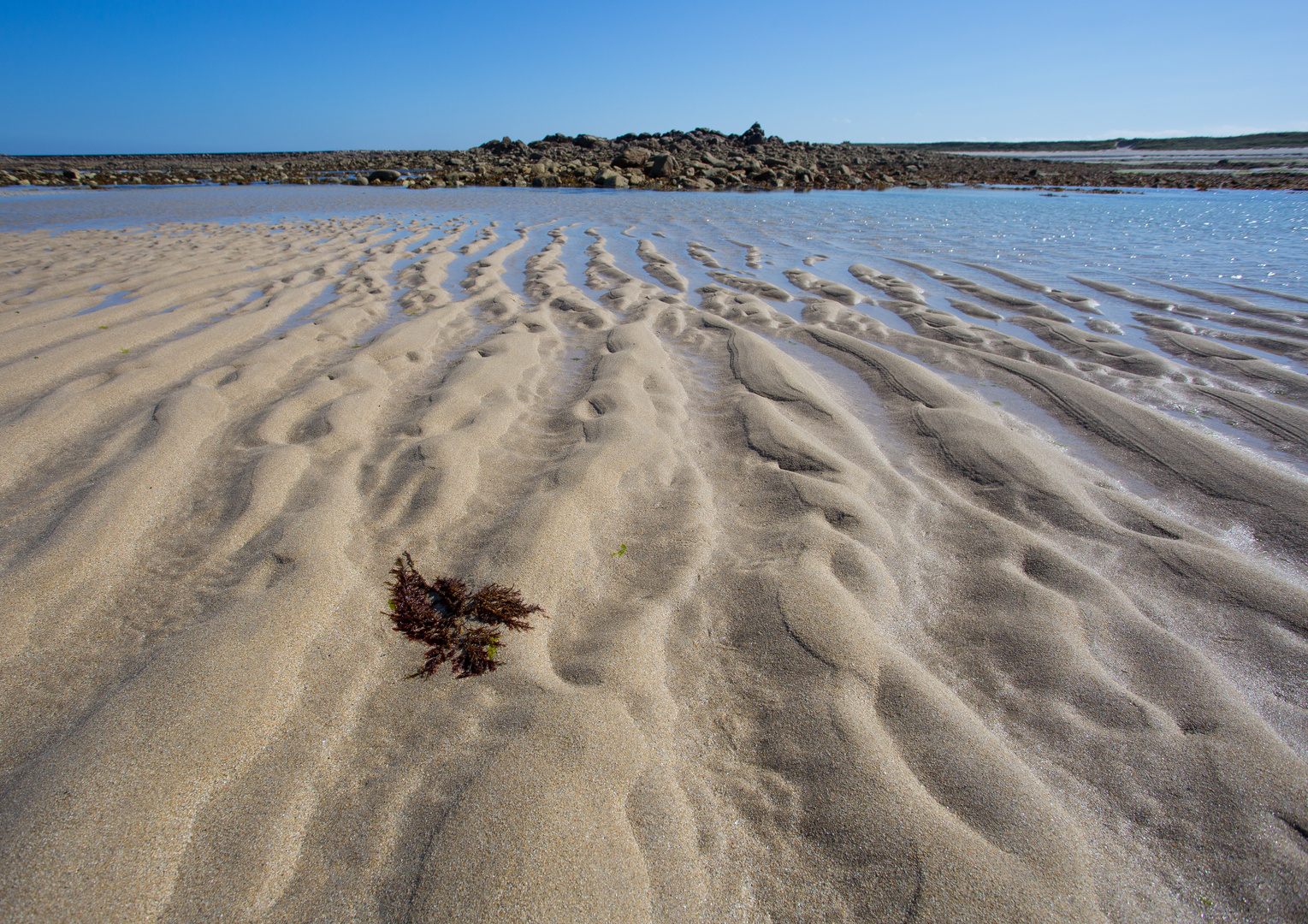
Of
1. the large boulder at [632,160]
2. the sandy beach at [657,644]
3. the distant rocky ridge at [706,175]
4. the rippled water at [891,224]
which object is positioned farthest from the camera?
the large boulder at [632,160]

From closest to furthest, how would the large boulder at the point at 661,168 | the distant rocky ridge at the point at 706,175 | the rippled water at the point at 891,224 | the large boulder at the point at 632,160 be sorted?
the rippled water at the point at 891,224
the distant rocky ridge at the point at 706,175
the large boulder at the point at 661,168
the large boulder at the point at 632,160

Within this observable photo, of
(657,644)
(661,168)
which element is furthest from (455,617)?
(661,168)

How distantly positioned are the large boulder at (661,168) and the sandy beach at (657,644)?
23.6 meters

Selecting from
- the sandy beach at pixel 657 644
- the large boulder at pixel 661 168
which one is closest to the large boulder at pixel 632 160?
the large boulder at pixel 661 168

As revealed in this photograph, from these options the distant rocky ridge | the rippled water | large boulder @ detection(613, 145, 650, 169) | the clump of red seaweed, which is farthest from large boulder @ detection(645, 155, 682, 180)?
the clump of red seaweed

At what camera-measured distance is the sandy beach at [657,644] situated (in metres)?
1.28

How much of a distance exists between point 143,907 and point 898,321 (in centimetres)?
591

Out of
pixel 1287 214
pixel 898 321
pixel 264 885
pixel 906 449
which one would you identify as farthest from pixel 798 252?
pixel 1287 214

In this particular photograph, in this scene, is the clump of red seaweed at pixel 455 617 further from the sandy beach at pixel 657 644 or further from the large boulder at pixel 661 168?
the large boulder at pixel 661 168

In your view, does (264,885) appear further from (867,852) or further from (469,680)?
(867,852)

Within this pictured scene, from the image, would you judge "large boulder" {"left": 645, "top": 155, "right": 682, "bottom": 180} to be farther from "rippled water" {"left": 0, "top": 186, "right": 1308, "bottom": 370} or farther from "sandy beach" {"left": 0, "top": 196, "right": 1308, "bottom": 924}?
"sandy beach" {"left": 0, "top": 196, "right": 1308, "bottom": 924}

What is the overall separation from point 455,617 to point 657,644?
672mm

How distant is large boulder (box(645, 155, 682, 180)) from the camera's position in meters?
25.0

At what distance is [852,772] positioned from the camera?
1.48 m
